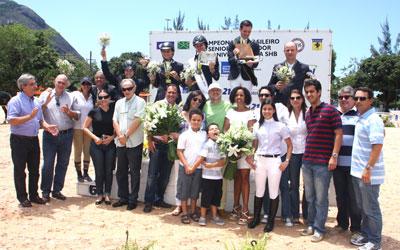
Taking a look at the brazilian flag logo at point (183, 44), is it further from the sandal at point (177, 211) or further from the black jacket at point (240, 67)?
the sandal at point (177, 211)

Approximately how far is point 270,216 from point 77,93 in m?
4.70

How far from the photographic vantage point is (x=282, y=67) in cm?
716

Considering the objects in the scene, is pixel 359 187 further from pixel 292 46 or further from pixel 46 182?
pixel 46 182

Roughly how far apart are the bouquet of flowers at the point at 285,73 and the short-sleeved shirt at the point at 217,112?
1.00 meters

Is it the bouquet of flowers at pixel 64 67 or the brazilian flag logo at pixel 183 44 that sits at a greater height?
the brazilian flag logo at pixel 183 44

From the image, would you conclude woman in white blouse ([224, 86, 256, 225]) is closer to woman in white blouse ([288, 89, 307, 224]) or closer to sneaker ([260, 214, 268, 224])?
sneaker ([260, 214, 268, 224])

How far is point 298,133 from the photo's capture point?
6.64 meters

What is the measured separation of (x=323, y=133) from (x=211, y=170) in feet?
6.27

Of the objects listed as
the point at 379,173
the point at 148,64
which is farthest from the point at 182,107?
the point at 379,173

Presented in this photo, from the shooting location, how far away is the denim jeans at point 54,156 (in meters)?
8.08

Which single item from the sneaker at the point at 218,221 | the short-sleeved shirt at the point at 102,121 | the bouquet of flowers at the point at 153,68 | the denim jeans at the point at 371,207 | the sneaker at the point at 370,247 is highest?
the bouquet of flowers at the point at 153,68

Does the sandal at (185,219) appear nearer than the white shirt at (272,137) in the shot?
No

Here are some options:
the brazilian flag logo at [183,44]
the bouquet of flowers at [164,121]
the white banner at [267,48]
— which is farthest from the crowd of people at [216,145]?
the brazilian flag logo at [183,44]

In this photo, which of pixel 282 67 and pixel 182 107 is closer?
pixel 282 67
